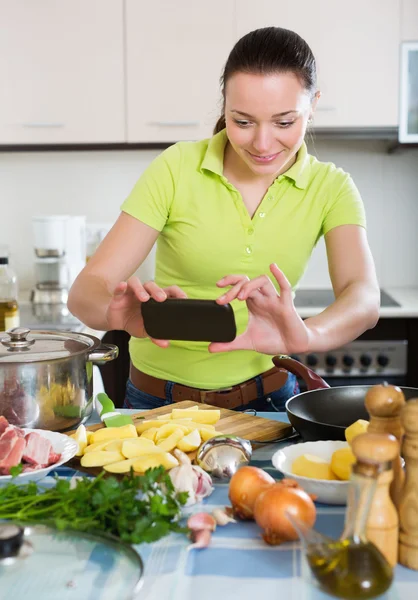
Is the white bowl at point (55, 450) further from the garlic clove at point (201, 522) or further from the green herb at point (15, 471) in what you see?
the garlic clove at point (201, 522)

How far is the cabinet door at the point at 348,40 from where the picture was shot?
2895 millimetres

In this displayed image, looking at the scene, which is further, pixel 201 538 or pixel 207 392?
pixel 207 392

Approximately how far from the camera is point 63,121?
118 inches

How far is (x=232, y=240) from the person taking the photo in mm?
1718

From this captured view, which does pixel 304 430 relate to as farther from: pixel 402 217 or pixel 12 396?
pixel 402 217

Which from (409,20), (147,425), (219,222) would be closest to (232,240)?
(219,222)

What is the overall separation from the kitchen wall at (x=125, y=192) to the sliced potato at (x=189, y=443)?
2253 mm

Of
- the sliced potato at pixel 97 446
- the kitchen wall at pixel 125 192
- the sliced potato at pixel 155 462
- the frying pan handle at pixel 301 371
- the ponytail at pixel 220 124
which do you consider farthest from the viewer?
the kitchen wall at pixel 125 192

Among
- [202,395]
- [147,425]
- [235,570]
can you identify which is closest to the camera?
[235,570]

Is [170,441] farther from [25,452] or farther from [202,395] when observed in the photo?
[202,395]

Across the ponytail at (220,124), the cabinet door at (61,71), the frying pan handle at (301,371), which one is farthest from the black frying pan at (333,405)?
the cabinet door at (61,71)

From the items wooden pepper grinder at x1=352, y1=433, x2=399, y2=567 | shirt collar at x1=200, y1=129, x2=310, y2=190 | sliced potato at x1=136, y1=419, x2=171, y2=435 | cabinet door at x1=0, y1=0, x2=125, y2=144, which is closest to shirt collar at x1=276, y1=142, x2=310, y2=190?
shirt collar at x1=200, y1=129, x2=310, y2=190

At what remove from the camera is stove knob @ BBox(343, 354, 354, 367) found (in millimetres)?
2850

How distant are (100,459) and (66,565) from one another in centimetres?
34
